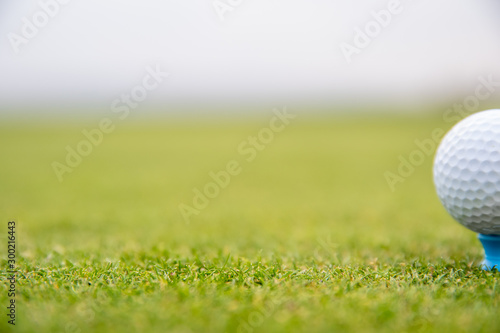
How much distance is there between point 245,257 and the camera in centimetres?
341

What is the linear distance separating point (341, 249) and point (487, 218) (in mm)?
1227

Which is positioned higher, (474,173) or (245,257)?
(474,173)

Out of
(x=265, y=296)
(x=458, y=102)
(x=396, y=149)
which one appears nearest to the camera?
(x=265, y=296)

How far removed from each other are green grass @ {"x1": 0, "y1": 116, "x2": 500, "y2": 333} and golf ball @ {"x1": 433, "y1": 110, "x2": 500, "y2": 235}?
37cm

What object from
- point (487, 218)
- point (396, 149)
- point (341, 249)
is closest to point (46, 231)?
point (341, 249)

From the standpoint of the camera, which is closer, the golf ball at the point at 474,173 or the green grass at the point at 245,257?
the green grass at the point at 245,257

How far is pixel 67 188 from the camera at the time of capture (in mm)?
7996

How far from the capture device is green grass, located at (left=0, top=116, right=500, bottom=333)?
82.9 inches

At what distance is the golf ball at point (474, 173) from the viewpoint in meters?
2.97

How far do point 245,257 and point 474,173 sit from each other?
174 cm

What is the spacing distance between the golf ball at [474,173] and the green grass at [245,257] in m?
0.37

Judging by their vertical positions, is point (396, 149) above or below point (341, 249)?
above

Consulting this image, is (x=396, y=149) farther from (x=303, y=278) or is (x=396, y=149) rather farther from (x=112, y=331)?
(x=112, y=331)

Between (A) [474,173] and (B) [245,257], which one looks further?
(B) [245,257]
